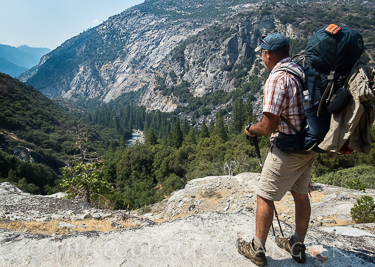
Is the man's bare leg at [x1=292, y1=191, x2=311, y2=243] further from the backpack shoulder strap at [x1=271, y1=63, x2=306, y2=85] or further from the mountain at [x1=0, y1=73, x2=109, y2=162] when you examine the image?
the mountain at [x1=0, y1=73, x2=109, y2=162]

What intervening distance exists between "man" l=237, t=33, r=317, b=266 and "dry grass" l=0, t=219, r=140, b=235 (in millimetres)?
3776

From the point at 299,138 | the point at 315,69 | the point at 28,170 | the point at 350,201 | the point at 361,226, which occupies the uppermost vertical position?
the point at 315,69

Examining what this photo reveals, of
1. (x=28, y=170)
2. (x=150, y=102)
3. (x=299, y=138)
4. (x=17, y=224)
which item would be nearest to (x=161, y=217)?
(x=17, y=224)

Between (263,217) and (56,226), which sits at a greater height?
(263,217)

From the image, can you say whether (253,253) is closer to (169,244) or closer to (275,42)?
(169,244)

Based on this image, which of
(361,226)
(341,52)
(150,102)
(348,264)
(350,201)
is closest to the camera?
(341,52)

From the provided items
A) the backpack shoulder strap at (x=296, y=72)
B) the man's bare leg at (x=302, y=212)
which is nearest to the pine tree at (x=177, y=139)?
the man's bare leg at (x=302, y=212)

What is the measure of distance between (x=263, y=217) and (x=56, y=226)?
4.80 m

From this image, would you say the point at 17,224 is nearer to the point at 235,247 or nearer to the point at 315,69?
the point at 235,247

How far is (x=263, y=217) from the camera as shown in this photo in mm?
2752

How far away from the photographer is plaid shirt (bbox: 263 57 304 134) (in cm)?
246

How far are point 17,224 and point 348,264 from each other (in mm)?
6343

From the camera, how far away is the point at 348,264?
10.1ft

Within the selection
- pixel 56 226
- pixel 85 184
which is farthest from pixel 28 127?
pixel 56 226
